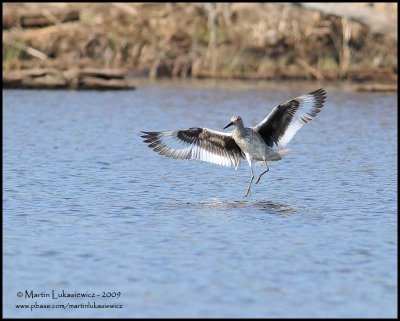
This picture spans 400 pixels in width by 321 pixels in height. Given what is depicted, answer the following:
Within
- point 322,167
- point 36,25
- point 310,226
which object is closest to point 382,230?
point 310,226

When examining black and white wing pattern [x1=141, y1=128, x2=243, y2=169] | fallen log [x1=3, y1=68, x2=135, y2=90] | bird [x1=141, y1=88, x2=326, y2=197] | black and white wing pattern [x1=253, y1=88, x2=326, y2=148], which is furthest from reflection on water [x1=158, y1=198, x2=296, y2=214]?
fallen log [x1=3, y1=68, x2=135, y2=90]

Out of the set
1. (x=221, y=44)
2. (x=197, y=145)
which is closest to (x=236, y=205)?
(x=197, y=145)

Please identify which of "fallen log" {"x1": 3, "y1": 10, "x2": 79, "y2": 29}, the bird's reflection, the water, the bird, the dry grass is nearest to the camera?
the water

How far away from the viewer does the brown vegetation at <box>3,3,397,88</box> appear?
30.4 metres

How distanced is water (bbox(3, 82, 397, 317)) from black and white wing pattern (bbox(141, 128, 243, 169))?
1.34ft

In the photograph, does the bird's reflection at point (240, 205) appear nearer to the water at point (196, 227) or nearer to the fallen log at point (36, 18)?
the water at point (196, 227)

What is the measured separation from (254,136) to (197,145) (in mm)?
706

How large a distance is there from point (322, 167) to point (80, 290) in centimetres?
716

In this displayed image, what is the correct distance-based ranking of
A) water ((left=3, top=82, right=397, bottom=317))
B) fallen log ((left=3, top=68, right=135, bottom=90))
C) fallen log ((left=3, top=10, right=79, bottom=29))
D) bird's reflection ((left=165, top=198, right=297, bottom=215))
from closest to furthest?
water ((left=3, top=82, right=397, bottom=317))
bird's reflection ((left=165, top=198, right=297, bottom=215))
fallen log ((left=3, top=68, right=135, bottom=90))
fallen log ((left=3, top=10, right=79, bottom=29))

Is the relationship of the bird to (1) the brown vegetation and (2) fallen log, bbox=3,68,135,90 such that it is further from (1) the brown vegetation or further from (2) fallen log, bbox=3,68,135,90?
(1) the brown vegetation

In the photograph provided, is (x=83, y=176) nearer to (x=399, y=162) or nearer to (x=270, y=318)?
(x=399, y=162)

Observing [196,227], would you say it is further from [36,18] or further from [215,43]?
[36,18]

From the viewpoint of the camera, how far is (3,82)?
24.6 metres

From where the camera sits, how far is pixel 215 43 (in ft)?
98.0
